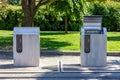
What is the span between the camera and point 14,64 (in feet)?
30.6

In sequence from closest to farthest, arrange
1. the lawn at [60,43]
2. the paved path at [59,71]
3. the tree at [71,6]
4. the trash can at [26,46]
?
the paved path at [59,71] → the trash can at [26,46] → the lawn at [60,43] → the tree at [71,6]

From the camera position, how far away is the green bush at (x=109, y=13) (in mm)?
23875

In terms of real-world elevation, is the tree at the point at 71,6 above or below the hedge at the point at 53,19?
above

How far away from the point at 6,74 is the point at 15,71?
249 mm

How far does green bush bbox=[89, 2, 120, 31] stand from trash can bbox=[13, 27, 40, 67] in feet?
49.2

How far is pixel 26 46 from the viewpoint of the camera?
30.2 ft

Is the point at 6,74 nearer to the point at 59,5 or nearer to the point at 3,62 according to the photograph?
the point at 3,62

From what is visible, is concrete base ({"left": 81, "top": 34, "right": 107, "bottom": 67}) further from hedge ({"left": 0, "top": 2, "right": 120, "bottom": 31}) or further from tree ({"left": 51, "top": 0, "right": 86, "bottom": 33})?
hedge ({"left": 0, "top": 2, "right": 120, "bottom": 31})

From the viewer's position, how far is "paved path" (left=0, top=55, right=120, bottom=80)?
8188mm

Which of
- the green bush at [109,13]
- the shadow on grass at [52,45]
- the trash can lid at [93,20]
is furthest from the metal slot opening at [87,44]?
the green bush at [109,13]

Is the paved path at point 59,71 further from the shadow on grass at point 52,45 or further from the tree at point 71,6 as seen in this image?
the tree at point 71,6

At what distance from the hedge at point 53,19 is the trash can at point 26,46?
1393 cm

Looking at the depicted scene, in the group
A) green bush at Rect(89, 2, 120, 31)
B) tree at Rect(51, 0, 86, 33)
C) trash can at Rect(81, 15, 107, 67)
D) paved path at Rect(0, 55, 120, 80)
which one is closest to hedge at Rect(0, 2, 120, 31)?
green bush at Rect(89, 2, 120, 31)

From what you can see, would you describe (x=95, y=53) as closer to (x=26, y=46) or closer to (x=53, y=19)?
(x=26, y=46)
